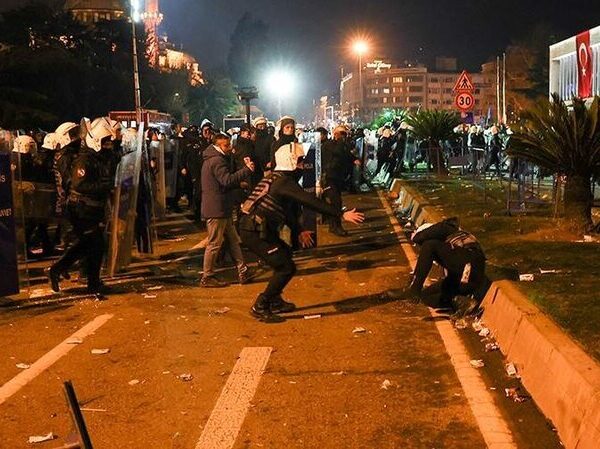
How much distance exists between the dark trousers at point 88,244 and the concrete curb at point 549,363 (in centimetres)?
440

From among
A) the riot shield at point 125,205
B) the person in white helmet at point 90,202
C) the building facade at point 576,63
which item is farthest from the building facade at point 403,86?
the person in white helmet at point 90,202

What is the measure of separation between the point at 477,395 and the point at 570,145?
6821mm

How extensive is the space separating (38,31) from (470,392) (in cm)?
4688

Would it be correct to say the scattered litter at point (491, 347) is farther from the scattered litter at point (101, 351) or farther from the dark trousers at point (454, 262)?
the scattered litter at point (101, 351)

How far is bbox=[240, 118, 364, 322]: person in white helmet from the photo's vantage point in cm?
761

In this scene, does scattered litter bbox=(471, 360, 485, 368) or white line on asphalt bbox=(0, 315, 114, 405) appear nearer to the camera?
white line on asphalt bbox=(0, 315, 114, 405)

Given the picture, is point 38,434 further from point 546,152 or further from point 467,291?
point 546,152

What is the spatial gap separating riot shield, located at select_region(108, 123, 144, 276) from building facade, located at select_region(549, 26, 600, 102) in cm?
2048

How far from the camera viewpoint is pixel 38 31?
156 feet

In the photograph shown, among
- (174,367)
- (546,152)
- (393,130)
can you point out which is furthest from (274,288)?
(393,130)

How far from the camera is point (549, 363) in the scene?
209 inches

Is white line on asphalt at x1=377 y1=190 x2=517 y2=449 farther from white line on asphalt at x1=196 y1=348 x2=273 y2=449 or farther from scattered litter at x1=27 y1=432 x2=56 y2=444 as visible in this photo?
scattered litter at x1=27 y1=432 x2=56 y2=444

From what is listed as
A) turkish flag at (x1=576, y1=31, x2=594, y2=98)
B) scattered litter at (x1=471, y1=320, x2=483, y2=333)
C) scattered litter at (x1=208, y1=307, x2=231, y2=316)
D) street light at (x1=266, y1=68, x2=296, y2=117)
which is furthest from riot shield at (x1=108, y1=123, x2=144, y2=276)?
street light at (x1=266, y1=68, x2=296, y2=117)

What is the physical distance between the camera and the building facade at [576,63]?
96.9 feet
